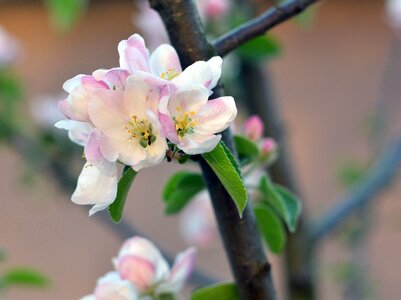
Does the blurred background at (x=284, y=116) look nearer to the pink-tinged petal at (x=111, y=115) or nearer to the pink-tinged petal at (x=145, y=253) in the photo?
the pink-tinged petal at (x=145, y=253)

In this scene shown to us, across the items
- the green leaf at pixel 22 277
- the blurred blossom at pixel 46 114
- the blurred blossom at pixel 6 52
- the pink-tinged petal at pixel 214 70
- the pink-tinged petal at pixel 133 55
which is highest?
the pink-tinged petal at pixel 133 55

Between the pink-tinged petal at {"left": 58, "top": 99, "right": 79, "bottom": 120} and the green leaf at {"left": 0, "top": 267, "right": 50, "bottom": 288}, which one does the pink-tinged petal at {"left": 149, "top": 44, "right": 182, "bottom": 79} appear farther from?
the green leaf at {"left": 0, "top": 267, "right": 50, "bottom": 288}

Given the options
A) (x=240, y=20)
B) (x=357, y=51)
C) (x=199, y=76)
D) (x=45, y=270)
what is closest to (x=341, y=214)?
(x=240, y=20)

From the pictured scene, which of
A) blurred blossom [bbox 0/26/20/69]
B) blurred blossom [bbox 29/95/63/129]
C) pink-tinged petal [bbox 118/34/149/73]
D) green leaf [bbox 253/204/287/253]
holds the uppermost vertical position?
pink-tinged petal [bbox 118/34/149/73]

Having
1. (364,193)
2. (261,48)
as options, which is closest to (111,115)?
(261,48)

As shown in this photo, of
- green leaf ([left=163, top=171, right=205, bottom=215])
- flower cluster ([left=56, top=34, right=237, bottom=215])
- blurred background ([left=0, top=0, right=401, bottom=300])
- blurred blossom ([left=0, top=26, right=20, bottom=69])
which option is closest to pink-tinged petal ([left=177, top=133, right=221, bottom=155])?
flower cluster ([left=56, top=34, right=237, bottom=215])

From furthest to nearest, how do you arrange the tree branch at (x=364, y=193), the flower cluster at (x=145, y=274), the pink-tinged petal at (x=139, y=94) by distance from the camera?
the tree branch at (x=364, y=193) → the flower cluster at (x=145, y=274) → the pink-tinged petal at (x=139, y=94)

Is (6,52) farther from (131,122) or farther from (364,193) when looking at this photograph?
(131,122)

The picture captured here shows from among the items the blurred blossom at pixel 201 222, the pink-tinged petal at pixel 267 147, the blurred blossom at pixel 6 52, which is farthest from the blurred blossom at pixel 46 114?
the pink-tinged petal at pixel 267 147
